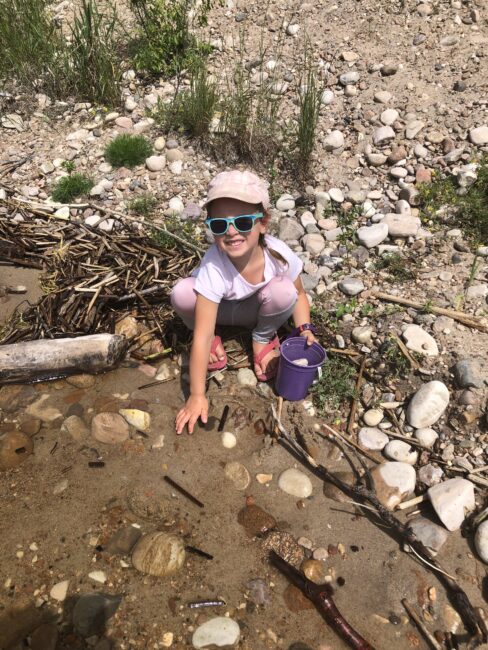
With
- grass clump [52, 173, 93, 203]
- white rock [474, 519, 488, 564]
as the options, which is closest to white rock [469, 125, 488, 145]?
white rock [474, 519, 488, 564]

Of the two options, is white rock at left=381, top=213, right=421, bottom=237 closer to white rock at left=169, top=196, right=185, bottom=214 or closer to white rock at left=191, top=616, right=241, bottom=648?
white rock at left=169, top=196, right=185, bottom=214

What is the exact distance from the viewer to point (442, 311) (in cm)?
374

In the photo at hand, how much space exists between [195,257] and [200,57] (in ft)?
9.69

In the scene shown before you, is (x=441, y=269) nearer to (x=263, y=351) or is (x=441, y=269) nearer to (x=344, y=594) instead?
(x=263, y=351)

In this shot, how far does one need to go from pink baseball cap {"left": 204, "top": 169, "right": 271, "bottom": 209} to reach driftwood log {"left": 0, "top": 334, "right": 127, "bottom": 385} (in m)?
1.43

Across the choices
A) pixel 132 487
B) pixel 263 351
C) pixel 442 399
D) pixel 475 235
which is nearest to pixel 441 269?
pixel 475 235

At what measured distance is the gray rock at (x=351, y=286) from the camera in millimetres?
4035

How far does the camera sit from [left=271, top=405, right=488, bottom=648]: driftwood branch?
2520mm

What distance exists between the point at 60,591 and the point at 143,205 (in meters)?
3.43

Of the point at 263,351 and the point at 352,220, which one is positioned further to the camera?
the point at 352,220

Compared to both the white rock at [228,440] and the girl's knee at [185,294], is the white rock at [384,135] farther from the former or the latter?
the white rock at [228,440]

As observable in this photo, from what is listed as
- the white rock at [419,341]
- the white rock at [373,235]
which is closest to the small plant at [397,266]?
the white rock at [373,235]

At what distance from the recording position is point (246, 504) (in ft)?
9.95

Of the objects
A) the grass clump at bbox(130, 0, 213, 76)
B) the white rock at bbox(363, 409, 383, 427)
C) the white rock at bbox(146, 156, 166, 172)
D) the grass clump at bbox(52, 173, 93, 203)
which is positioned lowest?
the white rock at bbox(363, 409, 383, 427)
